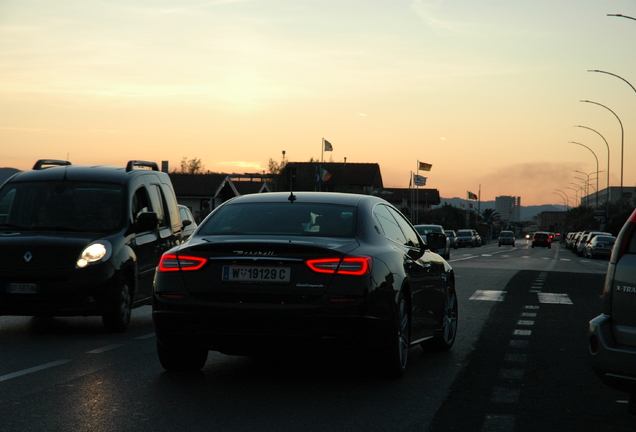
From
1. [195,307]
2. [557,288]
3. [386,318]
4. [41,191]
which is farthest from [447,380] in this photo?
[557,288]

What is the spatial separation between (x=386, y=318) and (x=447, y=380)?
919 millimetres

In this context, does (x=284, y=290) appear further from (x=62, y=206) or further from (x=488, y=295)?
(x=488, y=295)

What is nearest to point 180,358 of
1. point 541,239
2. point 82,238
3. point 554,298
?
point 82,238

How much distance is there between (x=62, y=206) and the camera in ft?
35.2

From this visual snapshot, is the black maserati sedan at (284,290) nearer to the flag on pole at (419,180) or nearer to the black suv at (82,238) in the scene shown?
the black suv at (82,238)

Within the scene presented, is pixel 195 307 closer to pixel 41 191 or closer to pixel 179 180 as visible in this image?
pixel 41 191

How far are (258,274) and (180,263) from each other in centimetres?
65

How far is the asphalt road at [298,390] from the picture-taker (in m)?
5.57

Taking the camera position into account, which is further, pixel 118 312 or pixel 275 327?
pixel 118 312

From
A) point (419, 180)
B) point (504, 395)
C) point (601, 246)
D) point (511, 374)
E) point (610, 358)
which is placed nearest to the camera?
point (610, 358)

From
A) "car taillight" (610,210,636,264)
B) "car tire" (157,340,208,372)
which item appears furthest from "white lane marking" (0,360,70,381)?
"car taillight" (610,210,636,264)

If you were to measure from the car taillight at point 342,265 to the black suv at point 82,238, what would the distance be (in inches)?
161

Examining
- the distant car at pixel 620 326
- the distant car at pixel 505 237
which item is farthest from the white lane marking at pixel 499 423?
the distant car at pixel 505 237

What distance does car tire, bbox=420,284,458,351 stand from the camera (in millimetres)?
8820
